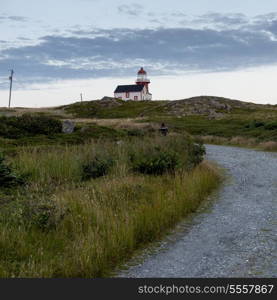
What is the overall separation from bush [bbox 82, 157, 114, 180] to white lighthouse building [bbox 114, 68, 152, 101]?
109303 mm

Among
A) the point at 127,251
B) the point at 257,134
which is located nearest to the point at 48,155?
the point at 127,251

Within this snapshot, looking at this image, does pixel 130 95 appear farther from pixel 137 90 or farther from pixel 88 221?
pixel 88 221

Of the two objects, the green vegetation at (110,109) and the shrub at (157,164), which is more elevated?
the green vegetation at (110,109)

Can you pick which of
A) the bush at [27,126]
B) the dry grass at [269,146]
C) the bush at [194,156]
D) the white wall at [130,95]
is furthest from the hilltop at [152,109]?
the bush at [194,156]

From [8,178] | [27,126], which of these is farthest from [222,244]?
[27,126]

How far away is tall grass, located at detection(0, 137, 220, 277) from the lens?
6.55m

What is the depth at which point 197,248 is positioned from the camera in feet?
25.9

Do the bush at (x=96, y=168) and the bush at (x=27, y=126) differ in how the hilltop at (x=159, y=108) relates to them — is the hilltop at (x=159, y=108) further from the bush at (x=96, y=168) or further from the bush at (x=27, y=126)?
the bush at (x=96, y=168)

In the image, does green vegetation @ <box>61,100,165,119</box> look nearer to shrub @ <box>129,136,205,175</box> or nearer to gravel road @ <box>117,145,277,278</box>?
shrub @ <box>129,136,205,175</box>

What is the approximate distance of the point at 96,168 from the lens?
13.7 meters

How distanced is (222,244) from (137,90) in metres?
116

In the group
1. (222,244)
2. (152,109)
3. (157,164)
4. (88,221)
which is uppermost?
(152,109)

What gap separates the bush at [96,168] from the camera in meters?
13.6

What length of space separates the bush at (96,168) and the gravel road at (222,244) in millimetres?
3633
